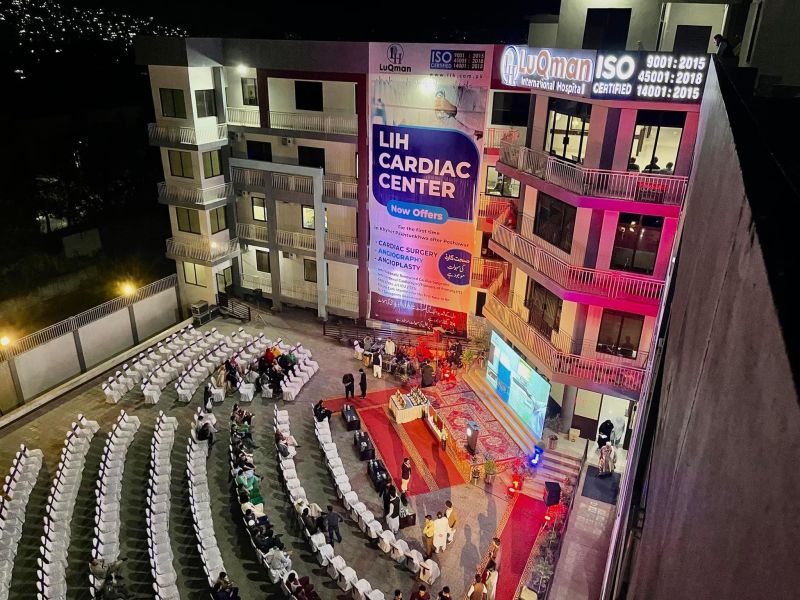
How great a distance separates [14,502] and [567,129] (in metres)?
21.7

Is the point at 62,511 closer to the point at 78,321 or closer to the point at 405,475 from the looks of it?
the point at 405,475

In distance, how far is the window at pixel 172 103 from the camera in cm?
2906

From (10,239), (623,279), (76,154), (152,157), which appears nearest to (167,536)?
(623,279)

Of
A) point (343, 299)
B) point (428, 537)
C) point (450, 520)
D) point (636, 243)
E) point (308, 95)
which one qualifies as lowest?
point (428, 537)

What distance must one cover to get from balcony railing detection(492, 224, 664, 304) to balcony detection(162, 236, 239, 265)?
17.3 metres

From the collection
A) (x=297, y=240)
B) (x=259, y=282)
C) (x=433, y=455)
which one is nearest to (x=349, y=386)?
(x=433, y=455)

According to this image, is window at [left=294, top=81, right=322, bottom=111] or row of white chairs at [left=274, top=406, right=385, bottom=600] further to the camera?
window at [left=294, top=81, right=322, bottom=111]

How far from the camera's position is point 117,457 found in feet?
68.0

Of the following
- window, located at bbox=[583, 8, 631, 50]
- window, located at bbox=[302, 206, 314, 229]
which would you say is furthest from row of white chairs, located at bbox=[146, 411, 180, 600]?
window, located at bbox=[583, 8, 631, 50]

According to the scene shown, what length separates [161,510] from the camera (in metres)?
18.4

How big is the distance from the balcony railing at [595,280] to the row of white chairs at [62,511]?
17291 mm

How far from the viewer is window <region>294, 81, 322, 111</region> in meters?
28.8

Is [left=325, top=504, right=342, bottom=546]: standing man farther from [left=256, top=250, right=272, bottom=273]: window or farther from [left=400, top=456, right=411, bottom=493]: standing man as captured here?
[left=256, top=250, right=272, bottom=273]: window

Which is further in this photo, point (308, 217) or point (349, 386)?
point (308, 217)
